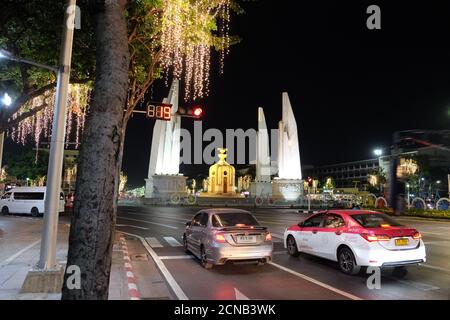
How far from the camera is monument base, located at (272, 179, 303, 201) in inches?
2312

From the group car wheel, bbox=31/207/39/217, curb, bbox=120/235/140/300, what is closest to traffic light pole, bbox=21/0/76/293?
curb, bbox=120/235/140/300

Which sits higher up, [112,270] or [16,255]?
[112,270]

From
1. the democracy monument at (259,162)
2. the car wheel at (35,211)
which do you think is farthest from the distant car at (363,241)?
the democracy monument at (259,162)

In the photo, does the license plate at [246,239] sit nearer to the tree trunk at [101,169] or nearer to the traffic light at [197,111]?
the tree trunk at [101,169]

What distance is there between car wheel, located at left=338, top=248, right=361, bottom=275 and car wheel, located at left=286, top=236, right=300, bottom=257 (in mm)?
2276

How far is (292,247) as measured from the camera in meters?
12.0

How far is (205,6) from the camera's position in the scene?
41.6ft

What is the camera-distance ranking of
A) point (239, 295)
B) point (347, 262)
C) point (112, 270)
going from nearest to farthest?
point (239, 295) → point (112, 270) → point (347, 262)

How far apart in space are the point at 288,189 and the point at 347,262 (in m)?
50.1

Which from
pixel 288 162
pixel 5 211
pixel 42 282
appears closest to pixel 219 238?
pixel 42 282

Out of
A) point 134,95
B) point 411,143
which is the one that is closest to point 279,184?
point 411,143

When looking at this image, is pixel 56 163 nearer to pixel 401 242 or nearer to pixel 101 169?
pixel 101 169
